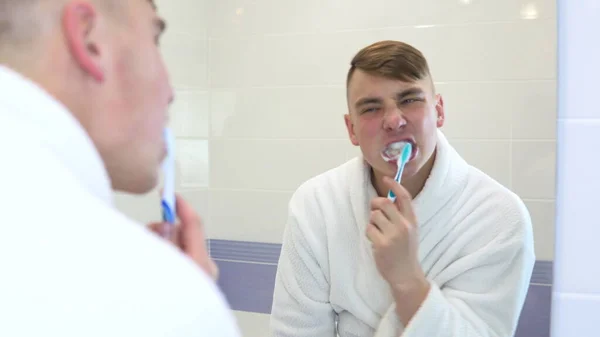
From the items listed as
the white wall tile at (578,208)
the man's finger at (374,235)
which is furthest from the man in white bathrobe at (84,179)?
the white wall tile at (578,208)

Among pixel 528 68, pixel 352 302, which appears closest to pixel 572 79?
pixel 528 68

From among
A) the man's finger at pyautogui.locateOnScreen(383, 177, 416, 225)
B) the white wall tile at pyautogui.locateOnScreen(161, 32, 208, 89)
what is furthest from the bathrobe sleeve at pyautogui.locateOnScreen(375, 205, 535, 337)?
the white wall tile at pyautogui.locateOnScreen(161, 32, 208, 89)

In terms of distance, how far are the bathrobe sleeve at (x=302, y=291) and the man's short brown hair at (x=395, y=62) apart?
0.28 metres

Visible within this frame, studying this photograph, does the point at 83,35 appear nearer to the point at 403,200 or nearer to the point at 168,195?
the point at 168,195

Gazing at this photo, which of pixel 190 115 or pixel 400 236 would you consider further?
pixel 190 115

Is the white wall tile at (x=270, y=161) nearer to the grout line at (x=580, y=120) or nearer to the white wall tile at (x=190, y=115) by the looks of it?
the white wall tile at (x=190, y=115)

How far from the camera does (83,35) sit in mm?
460

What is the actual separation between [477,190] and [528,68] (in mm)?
199

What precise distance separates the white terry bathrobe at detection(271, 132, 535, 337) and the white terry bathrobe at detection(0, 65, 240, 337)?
595mm

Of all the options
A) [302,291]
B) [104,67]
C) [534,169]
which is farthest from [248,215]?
[104,67]

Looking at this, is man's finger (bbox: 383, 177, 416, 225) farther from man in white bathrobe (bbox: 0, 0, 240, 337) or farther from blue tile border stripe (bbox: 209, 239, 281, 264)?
man in white bathrobe (bbox: 0, 0, 240, 337)

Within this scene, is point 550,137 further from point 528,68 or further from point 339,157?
point 339,157

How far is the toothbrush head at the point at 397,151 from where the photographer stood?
0.91 m

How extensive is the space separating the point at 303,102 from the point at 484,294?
0.42 metres
